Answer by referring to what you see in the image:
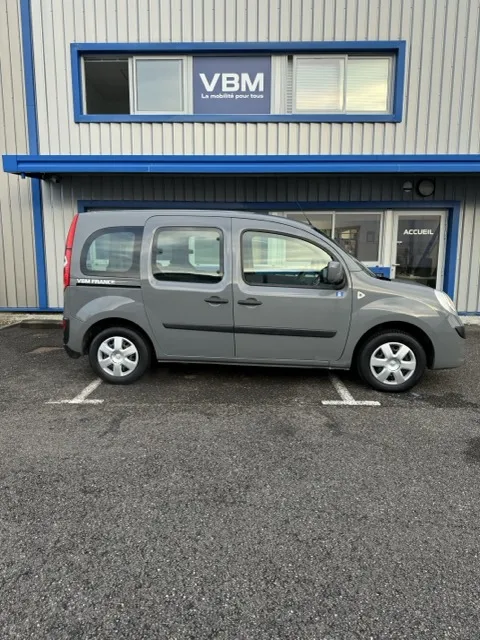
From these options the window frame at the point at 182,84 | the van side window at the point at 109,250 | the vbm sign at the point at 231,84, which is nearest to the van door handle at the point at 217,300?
the van side window at the point at 109,250

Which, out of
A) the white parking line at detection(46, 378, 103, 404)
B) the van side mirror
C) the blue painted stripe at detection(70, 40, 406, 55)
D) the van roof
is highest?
the blue painted stripe at detection(70, 40, 406, 55)

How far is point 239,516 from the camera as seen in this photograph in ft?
8.48

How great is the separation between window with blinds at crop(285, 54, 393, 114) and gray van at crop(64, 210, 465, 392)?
461 centimetres

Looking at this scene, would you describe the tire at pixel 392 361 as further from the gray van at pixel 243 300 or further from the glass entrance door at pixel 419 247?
the glass entrance door at pixel 419 247

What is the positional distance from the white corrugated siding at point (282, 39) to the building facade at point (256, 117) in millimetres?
25

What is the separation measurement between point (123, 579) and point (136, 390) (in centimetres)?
280

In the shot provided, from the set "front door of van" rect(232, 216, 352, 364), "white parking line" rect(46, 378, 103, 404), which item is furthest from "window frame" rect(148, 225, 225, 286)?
"white parking line" rect(46, 378, 103, 404)

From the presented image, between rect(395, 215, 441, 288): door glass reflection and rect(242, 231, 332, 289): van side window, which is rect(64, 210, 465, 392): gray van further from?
rect(395, 215, 441, 288): door glass reflection

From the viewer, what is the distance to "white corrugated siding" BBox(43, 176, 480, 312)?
821cm

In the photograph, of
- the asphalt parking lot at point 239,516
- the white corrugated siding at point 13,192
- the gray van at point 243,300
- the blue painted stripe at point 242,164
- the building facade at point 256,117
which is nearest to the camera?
the asphalt parking lot at point 239,516

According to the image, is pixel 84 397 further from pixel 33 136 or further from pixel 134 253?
pixel 33 136

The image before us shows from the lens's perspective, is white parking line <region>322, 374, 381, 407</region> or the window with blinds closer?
white parking line <region>322, 374, 381, 407</region>

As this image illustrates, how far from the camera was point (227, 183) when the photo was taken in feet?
27.2

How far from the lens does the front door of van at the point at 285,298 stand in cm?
454
